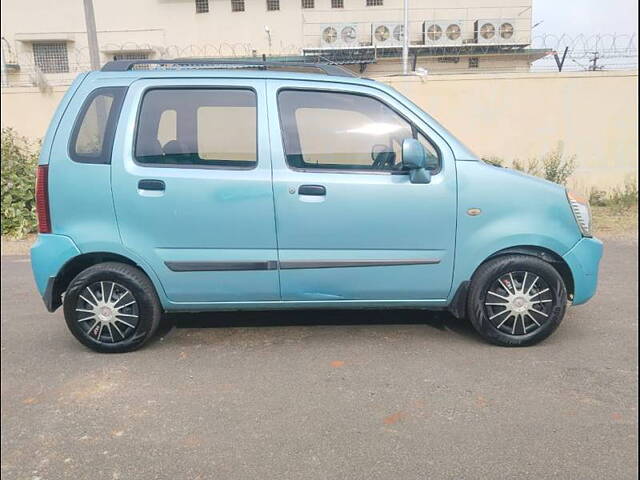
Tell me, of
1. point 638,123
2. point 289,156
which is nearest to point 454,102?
point 638,123

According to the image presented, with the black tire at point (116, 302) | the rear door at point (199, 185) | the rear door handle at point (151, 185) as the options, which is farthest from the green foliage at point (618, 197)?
the black tire at point (116, 302)

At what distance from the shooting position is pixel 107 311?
3.59 metres

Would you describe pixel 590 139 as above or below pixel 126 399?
above

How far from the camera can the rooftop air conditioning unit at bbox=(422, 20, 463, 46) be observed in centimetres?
264

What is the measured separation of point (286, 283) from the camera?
139 inches

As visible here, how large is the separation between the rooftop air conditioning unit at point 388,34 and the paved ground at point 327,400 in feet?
6.55

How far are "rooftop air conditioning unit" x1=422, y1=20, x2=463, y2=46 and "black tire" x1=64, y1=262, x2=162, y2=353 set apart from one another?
2.37 m

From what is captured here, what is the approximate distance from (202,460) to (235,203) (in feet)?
5.15

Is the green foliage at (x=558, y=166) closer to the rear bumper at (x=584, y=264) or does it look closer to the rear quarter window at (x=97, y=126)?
the rear bumper at (x=584, y=264)

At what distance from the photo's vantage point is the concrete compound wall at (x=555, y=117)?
312cm

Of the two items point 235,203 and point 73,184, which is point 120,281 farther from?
point 235,203

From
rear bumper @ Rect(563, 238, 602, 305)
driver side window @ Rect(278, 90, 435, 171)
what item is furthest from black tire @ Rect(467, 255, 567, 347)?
driver side window @ Rect(278, 90, 435, 171)

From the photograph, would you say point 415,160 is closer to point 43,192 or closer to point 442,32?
point 442,32

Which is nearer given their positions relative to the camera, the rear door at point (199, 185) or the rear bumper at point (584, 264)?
the rear door at point (199, 185)
